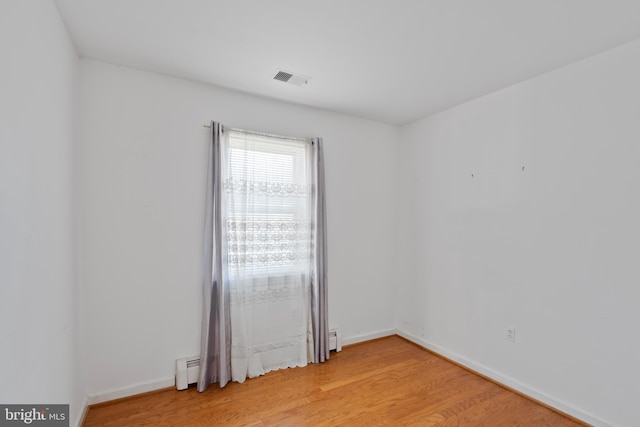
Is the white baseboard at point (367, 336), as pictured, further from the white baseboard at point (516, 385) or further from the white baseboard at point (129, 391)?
the white baseboard at point (129, 391)

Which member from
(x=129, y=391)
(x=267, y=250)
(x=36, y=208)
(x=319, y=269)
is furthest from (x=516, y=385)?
(x=36, y=208)

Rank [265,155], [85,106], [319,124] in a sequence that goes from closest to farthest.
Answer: [85,106], [265,155], [319,124]

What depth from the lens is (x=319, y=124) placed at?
3.12 metres

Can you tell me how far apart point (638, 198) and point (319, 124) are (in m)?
2.49

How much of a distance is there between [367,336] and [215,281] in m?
1.90

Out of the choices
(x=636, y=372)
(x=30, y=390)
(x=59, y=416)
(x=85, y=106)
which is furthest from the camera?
(x=85, y=106)

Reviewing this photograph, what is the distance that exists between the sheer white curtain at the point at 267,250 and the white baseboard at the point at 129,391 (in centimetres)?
52

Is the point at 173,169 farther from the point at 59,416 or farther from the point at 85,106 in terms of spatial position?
the point at 59,416

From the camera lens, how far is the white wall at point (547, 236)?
74.9 inches

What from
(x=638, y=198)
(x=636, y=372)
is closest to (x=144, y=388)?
(x=636, y=372)

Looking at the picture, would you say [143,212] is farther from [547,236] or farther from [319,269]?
[547,236]

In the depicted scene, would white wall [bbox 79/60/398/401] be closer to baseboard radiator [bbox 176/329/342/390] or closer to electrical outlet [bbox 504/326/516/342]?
baseboard radiator [bbox 176/329/342/390]

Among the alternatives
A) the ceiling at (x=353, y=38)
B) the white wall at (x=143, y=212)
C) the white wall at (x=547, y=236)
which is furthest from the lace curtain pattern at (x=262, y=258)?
the white wall at (x=547, y=236)

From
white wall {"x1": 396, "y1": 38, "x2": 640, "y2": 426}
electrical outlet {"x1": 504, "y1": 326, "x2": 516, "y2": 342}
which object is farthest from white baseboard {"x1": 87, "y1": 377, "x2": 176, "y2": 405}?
electrical outlet {"x1": 504, "y1": 326, "x2": 516, "y2": 342}
